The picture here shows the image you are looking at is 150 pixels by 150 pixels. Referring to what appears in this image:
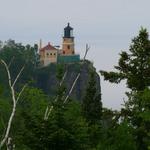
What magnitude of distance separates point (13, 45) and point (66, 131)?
144987 millimetres

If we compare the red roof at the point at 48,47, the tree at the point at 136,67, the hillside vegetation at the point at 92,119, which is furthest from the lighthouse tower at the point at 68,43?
the tree at the point at 136,67

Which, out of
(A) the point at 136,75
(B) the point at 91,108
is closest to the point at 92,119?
(B) the point at 91,108

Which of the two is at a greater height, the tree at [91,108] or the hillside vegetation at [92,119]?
the tree at [91,108]

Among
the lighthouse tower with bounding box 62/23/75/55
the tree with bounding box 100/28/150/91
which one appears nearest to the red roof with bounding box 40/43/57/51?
the lighthouse tower with bounding box 62/23/75/55

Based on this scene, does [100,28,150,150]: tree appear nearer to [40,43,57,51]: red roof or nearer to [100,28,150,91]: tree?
[100,28,150,91]: tree

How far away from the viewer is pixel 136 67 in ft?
116

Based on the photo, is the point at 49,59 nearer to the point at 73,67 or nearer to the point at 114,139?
the point at 73,67

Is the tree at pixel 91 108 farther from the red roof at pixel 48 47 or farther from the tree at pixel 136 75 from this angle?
the red roof at pixel 48 47

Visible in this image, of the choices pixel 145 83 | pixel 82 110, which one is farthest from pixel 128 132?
pixel 82 110

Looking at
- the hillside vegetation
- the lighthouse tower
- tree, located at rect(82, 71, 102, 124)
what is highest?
the lighthouse tower

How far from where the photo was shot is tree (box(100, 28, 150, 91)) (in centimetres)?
3503

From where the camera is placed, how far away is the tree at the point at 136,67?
1379 inches

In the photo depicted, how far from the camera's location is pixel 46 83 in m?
156

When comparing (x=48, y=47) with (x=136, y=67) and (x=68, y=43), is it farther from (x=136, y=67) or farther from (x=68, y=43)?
(x=136, y=67)
